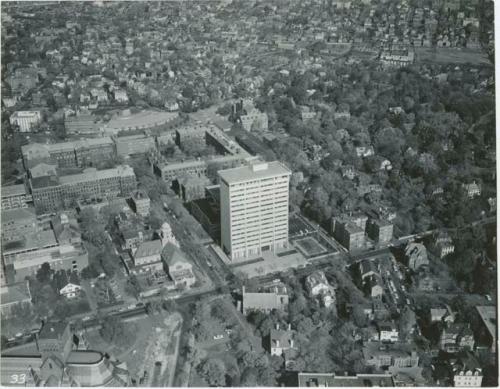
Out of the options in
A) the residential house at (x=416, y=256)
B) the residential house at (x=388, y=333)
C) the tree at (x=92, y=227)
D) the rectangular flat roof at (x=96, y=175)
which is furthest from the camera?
the rectangular flat roof at (x=96, y=175)

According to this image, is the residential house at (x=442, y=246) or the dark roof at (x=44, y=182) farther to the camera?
the dark roof at (x=44, y=182)

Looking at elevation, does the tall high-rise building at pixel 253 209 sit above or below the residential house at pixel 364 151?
above

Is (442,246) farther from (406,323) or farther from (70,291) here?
(70,291)

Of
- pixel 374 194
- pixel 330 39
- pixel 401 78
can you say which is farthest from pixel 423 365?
pixel 330 39

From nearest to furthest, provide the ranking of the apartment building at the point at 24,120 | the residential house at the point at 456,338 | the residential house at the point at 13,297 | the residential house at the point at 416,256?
1. the residential house at the point at 456,338
2. the residential house at the point at 13,297
3. the residential house at the point at 416,256
4. the apartment building at the point at 24,120

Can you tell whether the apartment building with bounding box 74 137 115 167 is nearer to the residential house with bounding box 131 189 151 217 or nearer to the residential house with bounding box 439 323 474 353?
the residential house with bounding box 131 189 151 217

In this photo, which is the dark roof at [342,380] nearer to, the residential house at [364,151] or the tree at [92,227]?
the tree at [92,227]

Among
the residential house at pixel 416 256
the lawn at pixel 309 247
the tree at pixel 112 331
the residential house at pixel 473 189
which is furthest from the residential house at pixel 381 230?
the tree at pixel 112 331
